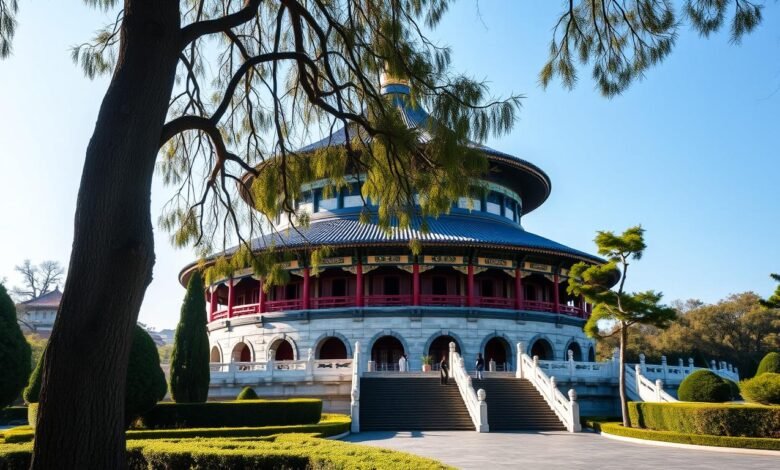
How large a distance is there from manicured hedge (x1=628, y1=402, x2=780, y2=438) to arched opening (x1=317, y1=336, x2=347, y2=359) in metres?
18.7

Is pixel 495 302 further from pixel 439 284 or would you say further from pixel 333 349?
pixel 333 349

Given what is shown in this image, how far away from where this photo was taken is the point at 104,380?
226 inches

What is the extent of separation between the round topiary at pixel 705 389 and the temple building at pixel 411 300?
37.9ft

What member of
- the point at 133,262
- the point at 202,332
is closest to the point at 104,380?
the point at 133,262

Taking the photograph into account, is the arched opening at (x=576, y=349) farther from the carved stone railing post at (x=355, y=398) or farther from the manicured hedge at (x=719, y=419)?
the manicured hedge at (x=719, y=419)

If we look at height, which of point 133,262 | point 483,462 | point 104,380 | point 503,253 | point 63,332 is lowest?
point 483,462

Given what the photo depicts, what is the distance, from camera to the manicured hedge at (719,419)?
17.2m

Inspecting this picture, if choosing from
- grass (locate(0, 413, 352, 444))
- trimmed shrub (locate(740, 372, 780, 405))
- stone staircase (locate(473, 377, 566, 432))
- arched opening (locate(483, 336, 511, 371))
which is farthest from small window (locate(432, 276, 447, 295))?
trimmed shrub (locate(740, 372, 780, 405))

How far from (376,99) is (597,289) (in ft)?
54.0

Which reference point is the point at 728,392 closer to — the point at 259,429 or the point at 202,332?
the point at 259,429

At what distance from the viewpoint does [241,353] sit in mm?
38094

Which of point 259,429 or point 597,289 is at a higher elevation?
point 597,289

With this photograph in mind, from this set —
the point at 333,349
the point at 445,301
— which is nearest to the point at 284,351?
the point at 333,349

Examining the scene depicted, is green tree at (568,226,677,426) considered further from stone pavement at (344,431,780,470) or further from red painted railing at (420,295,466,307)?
red painted railing at (420,295,466,307)
